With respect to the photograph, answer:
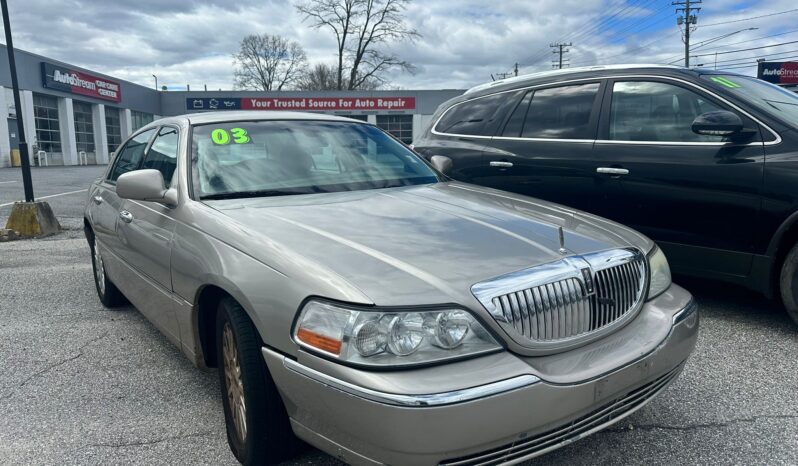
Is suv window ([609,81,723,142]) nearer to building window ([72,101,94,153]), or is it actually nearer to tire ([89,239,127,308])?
tire ([89,239,127,308])

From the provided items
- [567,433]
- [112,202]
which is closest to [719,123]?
[567,433]

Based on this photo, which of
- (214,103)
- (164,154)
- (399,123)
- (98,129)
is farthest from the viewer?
(399,123)

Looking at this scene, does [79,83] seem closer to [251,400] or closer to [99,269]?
[99,269]

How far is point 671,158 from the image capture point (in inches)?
167

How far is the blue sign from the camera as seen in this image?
47156mm

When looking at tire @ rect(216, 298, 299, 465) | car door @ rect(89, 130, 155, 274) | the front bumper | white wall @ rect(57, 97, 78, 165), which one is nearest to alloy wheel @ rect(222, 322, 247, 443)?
tire @ rect(216, 298, 299, 465)

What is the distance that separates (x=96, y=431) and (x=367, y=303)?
1827 millimetres

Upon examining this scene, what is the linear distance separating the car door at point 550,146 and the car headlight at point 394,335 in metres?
3.13

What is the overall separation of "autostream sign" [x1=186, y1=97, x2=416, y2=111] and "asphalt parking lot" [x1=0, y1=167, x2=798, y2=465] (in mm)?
43279

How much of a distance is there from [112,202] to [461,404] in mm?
3354

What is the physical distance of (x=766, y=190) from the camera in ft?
12.3

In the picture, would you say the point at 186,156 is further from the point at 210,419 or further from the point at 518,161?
the point at 518,161

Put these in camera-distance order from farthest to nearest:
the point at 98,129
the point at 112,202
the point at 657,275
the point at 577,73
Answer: the point at 98,129
the point at 577,73
the point at 112,202
the point at 657,275

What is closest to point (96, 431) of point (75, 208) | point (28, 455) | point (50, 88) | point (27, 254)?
point (28, 455)
